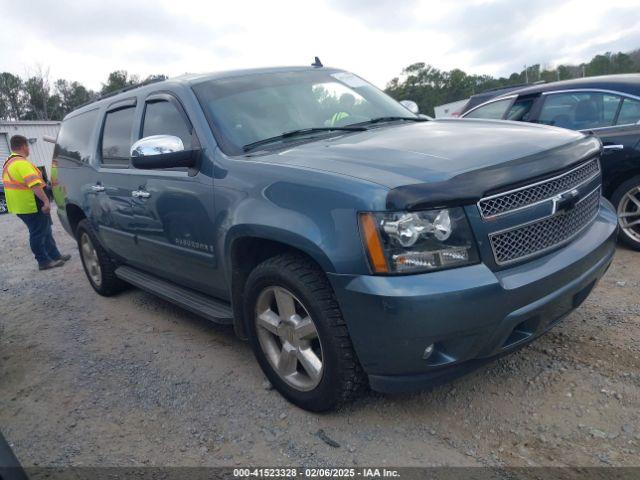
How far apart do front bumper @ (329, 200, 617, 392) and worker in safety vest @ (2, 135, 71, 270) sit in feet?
20.2

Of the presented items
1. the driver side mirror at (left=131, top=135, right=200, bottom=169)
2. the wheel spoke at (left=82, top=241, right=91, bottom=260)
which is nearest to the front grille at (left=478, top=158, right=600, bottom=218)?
the driver side mirror at (left=131, top=135, right=200, bottom=169)

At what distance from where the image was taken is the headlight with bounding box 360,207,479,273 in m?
2.25

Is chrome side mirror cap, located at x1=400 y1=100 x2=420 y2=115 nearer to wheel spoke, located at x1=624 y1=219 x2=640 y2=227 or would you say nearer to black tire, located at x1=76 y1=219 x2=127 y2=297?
wheel spoke, located at x1=624 y1=219 x2=640 y2=227

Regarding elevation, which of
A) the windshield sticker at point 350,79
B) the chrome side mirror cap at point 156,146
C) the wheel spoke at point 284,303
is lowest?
the wheel spoke at point 284,303

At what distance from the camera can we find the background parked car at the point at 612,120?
15.7ft

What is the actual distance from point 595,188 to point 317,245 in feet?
5.83

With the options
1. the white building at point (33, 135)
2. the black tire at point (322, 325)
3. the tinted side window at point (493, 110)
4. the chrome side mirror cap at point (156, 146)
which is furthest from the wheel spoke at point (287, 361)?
the white building at point (33, 135)

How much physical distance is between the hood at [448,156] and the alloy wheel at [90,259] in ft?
10.3

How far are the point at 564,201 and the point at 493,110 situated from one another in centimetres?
399

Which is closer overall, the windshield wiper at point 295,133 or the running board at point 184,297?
the windshield wiper at point 295,133

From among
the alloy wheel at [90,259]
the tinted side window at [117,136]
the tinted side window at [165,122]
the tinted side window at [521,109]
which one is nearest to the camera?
the tinted side window at [165,122]

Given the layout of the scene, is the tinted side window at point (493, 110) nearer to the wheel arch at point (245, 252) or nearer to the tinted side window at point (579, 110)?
the tinted side window at point (579, 110)

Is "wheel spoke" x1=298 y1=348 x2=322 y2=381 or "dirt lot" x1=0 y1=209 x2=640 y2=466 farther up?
"wheel spoke" x1=298 y1=348 x2=322 y2=381

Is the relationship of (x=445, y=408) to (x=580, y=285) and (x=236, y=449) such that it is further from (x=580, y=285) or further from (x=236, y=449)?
(x=236, y=449)
